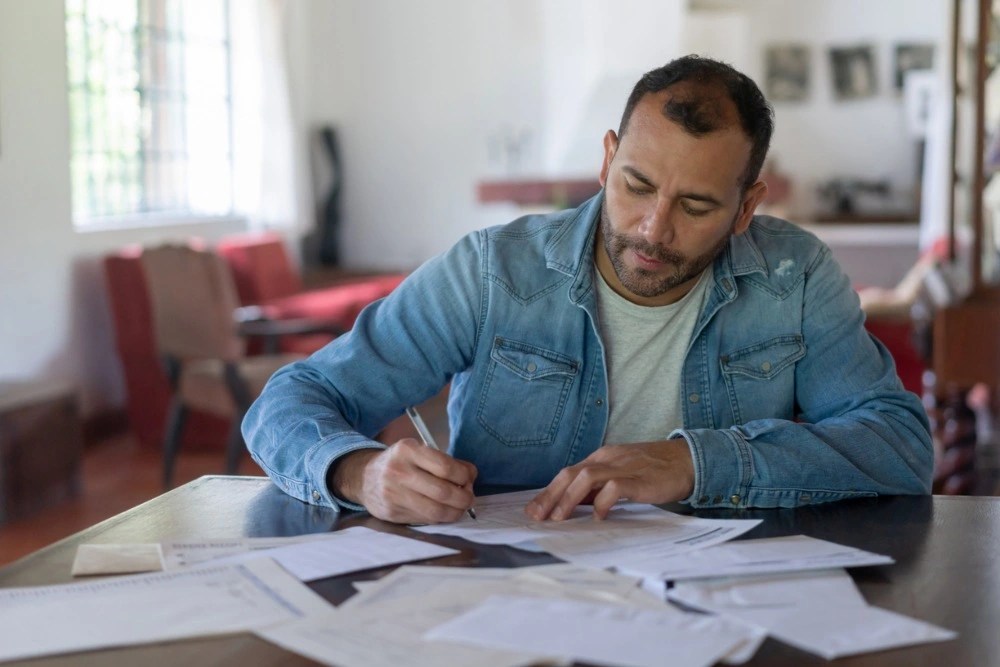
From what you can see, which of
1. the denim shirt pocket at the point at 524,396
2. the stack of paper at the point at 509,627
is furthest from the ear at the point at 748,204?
the stack of paper at the point at 509,627

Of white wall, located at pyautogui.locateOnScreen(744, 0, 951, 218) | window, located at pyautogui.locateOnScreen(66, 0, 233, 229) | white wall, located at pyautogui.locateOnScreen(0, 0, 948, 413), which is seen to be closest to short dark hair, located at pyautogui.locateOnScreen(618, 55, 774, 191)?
window, located at pyautogui.locateOnScreen(66, 0, 233, 229)

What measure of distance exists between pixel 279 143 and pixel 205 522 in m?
5.79

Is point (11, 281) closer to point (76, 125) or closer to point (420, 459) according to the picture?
point (76, 125)

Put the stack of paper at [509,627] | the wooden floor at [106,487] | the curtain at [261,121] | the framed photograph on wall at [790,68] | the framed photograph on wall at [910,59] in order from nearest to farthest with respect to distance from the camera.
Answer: the stack of paper at [509,627] < the wooden floor at [106,487] < the curtain at [261,121] < the framed photograph on wall at [910,59] < the framed photograph on wall at [790,68]

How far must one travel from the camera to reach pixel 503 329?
167 cm

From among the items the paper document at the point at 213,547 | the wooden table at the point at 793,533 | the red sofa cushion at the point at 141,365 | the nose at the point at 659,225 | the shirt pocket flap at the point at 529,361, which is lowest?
the red sofa cushion at the point at 141,365

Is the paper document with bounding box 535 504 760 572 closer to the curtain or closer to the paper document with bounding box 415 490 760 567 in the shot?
the paper document with bounding box 415 490 760 567

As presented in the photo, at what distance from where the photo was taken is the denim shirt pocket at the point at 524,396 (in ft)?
5.43

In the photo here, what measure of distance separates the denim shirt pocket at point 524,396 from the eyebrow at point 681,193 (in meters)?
0.26

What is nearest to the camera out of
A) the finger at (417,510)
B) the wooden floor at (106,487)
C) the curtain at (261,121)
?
the finger at (417,510)

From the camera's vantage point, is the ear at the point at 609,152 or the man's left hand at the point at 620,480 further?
the ear at the point at 609,152

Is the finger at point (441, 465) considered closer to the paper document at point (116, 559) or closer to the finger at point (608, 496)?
the finger at point (608, 496)

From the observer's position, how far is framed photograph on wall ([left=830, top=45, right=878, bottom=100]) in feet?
26.2

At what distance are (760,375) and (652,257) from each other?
226 mm
